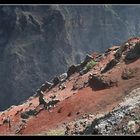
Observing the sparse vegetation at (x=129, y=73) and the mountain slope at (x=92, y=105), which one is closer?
the mountain slope at (x=92, y=105)

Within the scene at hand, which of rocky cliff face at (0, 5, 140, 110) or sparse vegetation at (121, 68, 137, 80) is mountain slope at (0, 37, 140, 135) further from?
rocky cliff face at (0, 5, 140, 110)

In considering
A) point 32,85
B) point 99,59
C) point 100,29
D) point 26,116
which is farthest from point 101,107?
point 100,29

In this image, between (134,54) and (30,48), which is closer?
(134,54)

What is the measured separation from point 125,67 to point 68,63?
321 ft

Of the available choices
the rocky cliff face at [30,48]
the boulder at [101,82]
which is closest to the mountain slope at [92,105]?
the boulder at [101,82]

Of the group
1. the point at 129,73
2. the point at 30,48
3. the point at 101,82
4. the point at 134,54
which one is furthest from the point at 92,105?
the point at 30,48

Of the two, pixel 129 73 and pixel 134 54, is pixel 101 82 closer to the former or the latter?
pixel 129 73

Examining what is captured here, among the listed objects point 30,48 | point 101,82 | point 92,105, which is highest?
point 30,48

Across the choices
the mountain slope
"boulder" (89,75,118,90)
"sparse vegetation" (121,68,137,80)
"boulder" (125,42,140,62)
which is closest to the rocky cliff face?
the mountain slope

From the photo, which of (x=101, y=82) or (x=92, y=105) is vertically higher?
(x=101, y=82)

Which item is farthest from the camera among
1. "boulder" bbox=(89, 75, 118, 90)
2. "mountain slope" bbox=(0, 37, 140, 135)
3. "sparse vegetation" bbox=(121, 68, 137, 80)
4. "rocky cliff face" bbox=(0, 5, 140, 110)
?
"rocky cliff face" bbox=(0, 5, 140, 110)

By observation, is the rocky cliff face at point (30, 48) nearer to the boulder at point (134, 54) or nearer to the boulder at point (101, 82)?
the boulder at point (134, 54)

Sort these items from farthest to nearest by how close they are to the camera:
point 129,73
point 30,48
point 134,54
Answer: point 30,48
point 134,54
point 129,73

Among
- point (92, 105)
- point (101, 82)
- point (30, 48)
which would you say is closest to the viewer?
point (92, 105)
